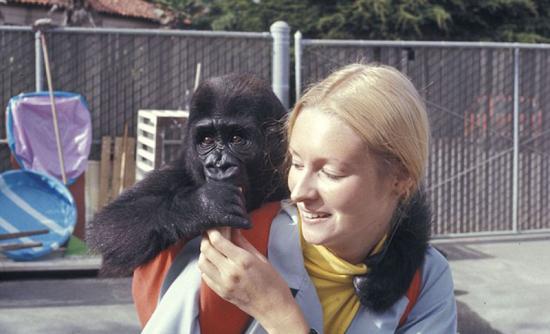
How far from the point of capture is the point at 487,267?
769 centimetres

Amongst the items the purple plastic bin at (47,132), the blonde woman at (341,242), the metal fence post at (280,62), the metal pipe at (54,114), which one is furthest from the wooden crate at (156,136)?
the blonde woman at (341,242)

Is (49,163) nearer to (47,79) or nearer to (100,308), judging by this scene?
(47,79)

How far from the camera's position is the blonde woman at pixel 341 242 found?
5.37ft

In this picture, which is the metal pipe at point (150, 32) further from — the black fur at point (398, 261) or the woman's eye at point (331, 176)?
the woman's eye at point (331, 176)

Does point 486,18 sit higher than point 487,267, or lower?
higher

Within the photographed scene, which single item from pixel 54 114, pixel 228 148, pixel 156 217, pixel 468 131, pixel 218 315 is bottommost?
pixel 468 131

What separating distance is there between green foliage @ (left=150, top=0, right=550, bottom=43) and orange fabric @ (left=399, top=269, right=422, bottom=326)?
57.5 feet

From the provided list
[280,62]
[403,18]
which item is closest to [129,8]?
[403,18]

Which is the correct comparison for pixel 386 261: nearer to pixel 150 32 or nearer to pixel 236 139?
pixel 236 139

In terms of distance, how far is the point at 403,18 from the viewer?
1909cm

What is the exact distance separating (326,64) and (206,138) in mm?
5883

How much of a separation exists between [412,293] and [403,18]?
1788 cm

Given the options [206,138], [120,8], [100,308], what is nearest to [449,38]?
[120,8]

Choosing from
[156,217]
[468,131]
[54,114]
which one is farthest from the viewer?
Answer: [468,131]
